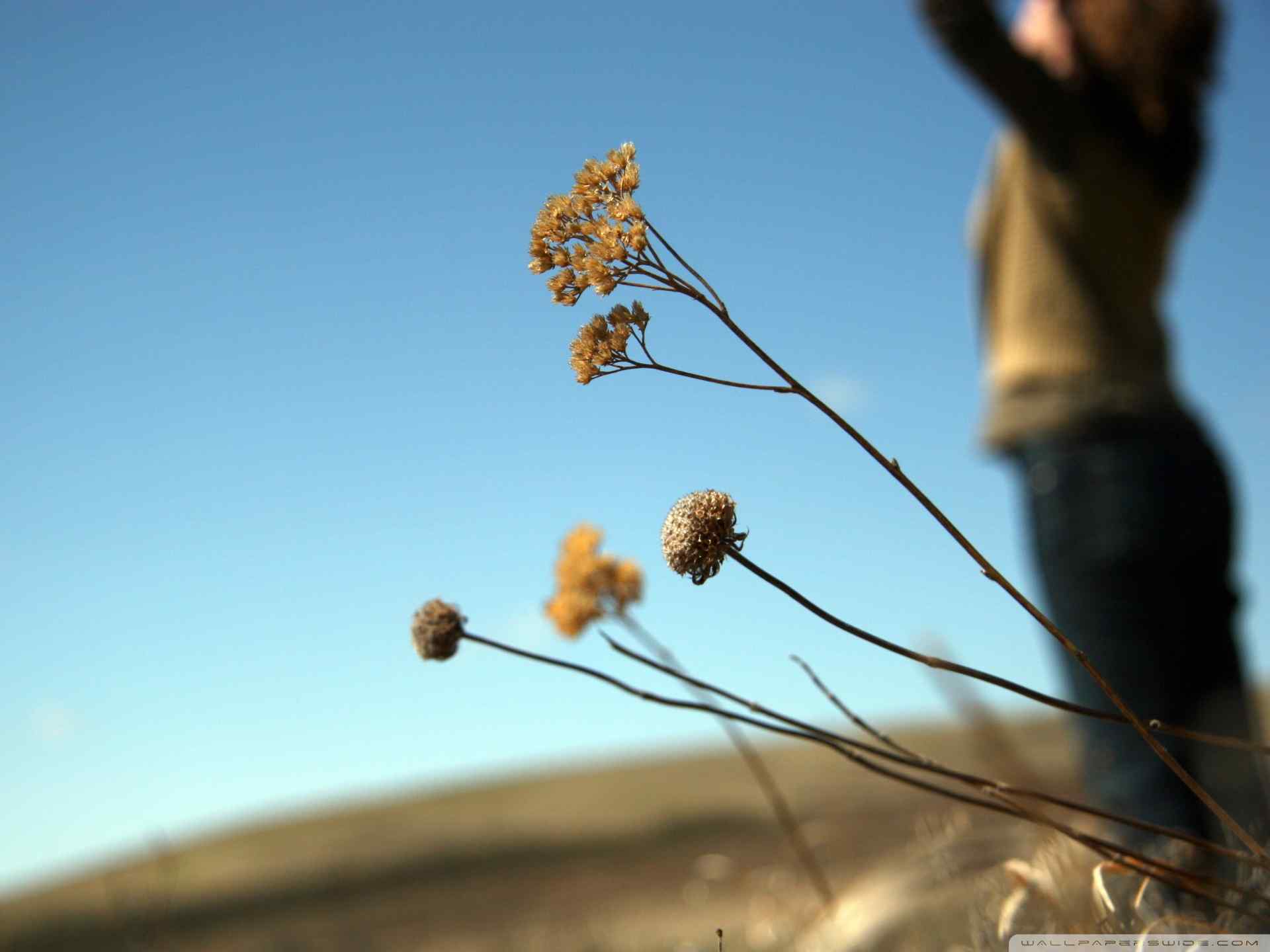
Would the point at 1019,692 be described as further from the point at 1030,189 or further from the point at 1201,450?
the point at 1030,189

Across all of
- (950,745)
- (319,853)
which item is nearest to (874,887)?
(319,853)

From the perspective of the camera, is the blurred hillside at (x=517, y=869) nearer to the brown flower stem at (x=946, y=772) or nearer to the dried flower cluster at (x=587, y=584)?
the dried flower cluster at (x=587, y=584)

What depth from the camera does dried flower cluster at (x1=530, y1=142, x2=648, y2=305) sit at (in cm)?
58

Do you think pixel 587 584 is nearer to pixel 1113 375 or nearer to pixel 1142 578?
pixel 1142 578

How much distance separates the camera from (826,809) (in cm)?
413

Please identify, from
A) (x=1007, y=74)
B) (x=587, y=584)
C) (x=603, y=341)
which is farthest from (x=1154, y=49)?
(x=603, y=341)

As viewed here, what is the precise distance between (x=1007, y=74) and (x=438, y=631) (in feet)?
4.58

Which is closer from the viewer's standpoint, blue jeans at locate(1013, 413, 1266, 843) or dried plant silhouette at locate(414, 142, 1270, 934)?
dried plant silhouette at locate(414, 142, 1270, 934)

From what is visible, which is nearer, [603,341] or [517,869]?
[603,341]

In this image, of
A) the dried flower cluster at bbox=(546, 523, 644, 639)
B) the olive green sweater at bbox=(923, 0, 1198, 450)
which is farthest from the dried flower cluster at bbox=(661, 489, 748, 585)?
the olive green sweater at bbox=(923, 0, 1198, 450)

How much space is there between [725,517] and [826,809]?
3784mm

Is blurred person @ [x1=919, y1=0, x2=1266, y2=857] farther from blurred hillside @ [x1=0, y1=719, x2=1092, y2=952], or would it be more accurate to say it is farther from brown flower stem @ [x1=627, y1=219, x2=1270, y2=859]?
brown flower stem @ [x1=627, y1=219, x2=1270, y2=859]

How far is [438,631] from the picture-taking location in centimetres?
71

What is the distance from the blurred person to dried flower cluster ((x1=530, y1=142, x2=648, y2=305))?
124 cm
